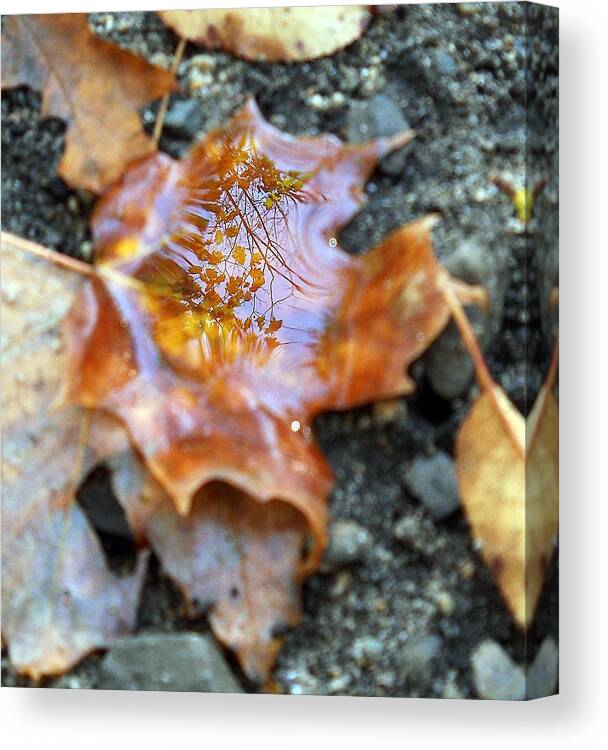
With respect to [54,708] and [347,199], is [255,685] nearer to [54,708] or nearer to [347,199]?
[54,708]

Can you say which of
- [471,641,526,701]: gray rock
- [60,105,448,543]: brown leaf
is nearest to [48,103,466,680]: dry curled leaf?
[60,105,448,543]: brown leaf

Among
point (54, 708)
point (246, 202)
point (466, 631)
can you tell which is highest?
point (246, 202)

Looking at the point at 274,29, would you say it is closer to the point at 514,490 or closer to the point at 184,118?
the point at 184,118

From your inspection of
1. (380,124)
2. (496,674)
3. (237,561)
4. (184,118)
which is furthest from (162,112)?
(496,674)

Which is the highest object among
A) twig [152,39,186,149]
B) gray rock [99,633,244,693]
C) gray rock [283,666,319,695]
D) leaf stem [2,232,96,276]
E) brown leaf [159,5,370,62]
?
brown leaf [159,5,370,62]

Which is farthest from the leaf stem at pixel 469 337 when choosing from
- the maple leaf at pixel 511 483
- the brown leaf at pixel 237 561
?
the brown leaf at pixel 237 561

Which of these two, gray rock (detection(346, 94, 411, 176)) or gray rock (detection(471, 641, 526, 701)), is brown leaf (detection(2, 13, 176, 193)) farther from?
gray rock (detection(471, 641, 526, 701))

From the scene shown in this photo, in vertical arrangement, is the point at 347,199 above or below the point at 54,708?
above

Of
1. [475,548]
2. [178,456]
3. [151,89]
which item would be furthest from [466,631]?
[151,89]
